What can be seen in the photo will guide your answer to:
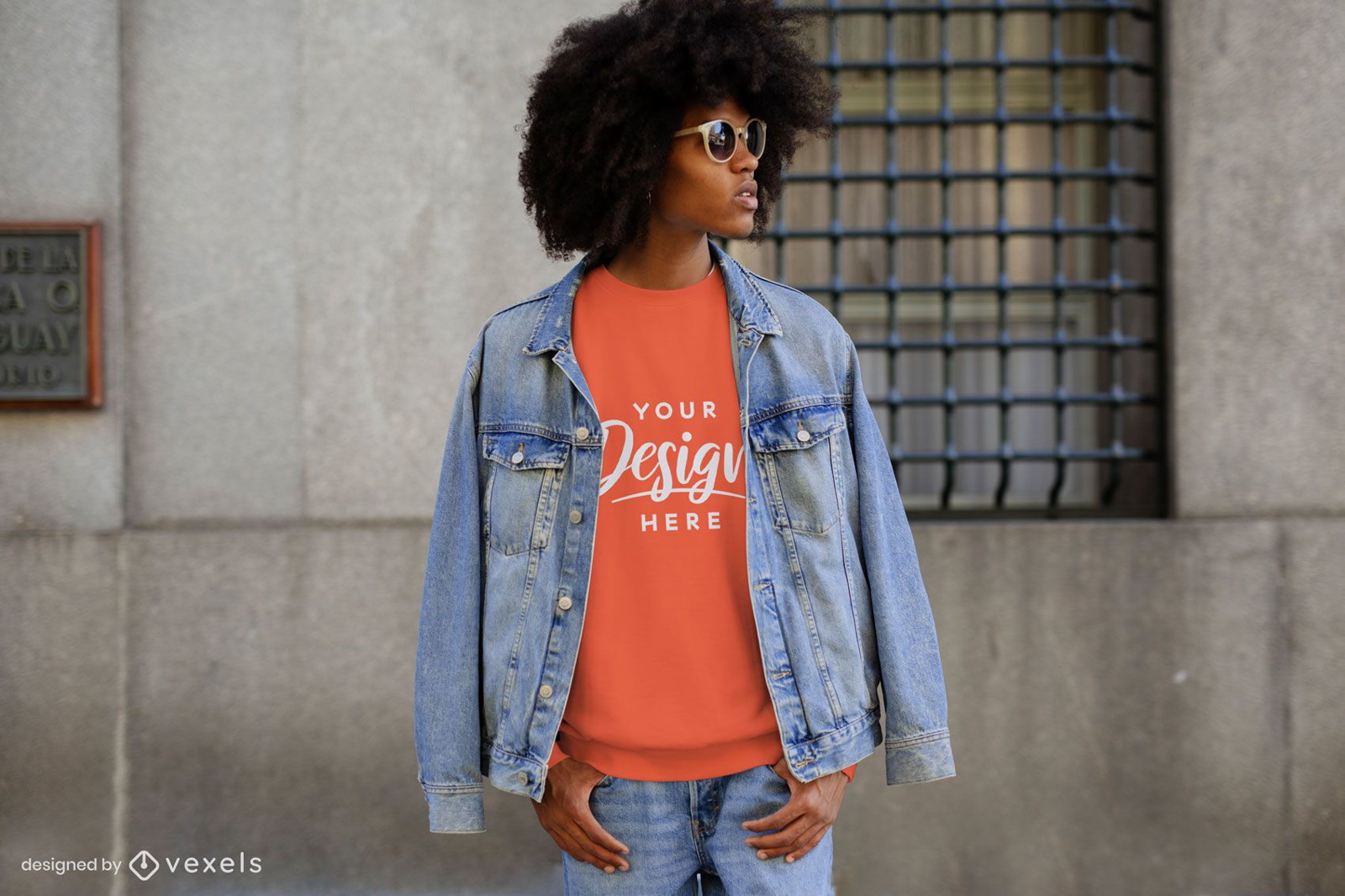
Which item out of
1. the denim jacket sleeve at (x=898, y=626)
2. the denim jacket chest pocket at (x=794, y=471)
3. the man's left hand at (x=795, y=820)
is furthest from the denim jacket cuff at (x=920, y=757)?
the denim jacket chest pocket at (x=794, y=471)

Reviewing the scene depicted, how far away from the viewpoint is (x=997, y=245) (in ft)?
14.8

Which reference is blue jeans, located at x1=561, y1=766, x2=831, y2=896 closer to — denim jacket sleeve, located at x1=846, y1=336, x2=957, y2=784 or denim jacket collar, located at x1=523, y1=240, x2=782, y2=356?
denim jacket sleeve, located at x1=846, y1=336, x2=957, y2=784

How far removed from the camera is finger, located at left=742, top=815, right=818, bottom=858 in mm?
1741

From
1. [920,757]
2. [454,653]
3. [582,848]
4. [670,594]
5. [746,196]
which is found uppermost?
[746,196]

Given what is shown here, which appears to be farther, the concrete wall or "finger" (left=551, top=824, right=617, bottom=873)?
the concrete wall

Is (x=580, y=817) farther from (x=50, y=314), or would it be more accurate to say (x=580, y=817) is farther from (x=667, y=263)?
(x=50, y=314)

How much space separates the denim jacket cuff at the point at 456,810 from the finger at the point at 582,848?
0.15 metres

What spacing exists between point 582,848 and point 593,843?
0.03 metres

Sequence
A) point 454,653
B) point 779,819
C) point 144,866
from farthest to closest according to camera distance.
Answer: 1. point 144,866
2. point 454,653
3. point 779,819

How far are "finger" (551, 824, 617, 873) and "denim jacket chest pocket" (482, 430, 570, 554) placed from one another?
0.48m

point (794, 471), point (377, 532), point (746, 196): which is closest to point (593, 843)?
point (794, 471)

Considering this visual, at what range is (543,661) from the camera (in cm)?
177

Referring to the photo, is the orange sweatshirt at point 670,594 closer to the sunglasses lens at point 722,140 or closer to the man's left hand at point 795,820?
the man's left hand at point 795,820

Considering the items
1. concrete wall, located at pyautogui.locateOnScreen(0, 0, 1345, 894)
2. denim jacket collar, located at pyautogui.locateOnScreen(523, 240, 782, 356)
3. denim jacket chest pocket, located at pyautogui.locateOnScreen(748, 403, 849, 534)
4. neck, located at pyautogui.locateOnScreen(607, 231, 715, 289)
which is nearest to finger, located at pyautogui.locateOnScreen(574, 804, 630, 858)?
denim jacket chest pocket, located at pyautogui.locateOnScreen(748, 403, 849, 534)
